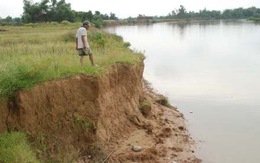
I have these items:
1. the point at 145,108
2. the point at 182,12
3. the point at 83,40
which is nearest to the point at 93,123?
the point at 83,40

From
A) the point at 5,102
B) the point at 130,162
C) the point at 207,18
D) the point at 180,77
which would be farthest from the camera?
the point at 207,18

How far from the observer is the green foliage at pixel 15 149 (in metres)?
6.75

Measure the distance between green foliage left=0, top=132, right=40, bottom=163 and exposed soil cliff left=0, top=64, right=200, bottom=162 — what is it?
0.38 meters

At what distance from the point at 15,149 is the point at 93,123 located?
2682mm

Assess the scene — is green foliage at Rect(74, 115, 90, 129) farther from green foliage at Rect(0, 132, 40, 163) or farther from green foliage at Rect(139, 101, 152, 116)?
green foliage at Rect(139, 101, 152, 116)

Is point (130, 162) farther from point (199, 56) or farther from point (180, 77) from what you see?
point (199, 56)

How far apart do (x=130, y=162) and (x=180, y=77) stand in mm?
13869

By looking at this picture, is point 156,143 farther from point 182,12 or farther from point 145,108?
point 182,12

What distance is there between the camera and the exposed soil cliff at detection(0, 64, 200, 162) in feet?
26.6

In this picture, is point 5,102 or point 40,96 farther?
point 40,96

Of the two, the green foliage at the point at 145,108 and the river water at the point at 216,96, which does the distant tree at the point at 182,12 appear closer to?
the river water at the point at 216,96

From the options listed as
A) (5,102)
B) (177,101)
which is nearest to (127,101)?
(5,102)

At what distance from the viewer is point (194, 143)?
11.5 meters

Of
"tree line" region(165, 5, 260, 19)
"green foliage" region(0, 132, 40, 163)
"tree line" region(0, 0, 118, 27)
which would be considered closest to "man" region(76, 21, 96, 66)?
"green foliage" region(0, 132, 40, 163)
